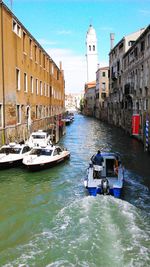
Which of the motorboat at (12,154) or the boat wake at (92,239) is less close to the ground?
the motorboat at (12,154)

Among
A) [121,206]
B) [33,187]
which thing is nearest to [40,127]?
[33,187]

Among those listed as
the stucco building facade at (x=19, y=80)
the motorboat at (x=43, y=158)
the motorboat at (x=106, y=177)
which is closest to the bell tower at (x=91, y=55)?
the stucco building facade at (x=19, y=80)

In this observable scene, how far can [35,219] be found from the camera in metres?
11.5

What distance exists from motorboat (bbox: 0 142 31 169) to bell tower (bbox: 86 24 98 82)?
9558 centimetres

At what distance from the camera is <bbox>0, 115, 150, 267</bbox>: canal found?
343 inches

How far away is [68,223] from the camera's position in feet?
35.8

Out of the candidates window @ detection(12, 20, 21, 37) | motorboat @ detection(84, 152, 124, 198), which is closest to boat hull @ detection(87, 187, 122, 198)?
motorboat @ detection(84, 152, 124, 198)

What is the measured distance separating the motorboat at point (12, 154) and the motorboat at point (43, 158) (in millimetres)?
447

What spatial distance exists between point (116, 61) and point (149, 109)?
86.8 ft

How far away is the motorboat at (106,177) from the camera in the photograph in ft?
43.8

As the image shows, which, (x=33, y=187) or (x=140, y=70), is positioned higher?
(x=140, y=70)

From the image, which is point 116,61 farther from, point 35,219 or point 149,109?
point 35,219

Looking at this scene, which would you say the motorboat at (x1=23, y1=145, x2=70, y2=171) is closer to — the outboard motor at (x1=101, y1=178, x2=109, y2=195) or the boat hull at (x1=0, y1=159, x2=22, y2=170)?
the boat hull at (x1=0, y1=159, x2=22, y2=170)

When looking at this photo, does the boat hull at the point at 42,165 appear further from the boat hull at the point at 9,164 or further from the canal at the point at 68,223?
the boat hull at the point at 9,164
